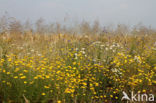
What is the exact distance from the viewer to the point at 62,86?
2480 mm

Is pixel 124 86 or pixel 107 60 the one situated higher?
pixel 107 60

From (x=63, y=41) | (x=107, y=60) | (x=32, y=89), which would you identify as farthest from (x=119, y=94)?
(x=63, y=41)

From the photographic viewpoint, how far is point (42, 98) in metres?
2.10

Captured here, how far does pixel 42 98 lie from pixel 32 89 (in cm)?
20

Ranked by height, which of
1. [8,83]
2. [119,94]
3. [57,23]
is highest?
[57,23]

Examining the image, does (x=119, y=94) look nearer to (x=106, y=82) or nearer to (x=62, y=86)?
(x=106, y=82)

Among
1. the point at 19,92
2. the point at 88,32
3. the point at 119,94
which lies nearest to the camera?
the point at 19,92

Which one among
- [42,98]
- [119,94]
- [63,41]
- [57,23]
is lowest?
[119,94]

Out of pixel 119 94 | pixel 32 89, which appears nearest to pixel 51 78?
pixel 32 89

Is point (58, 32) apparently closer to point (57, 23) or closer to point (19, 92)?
point (57, 23)

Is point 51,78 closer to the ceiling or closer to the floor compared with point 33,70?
closer to the floor

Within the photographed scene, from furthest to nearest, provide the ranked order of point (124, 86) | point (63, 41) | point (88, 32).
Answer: point (88, 32)
point (63, 41)
point (124, 86)

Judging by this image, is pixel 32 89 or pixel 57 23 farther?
pixel 57 23

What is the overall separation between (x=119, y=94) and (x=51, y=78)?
1.39m
